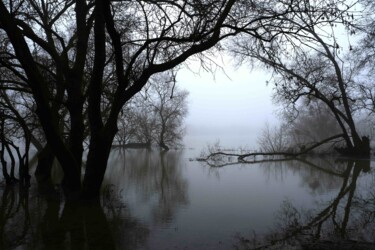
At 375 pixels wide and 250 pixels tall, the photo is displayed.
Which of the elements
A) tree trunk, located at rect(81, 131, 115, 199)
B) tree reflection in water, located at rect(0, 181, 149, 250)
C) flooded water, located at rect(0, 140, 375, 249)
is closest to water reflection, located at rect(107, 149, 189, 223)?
flooded water, located at rect(0, 140, 375, 249)

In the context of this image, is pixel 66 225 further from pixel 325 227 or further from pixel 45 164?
pixel 45 164

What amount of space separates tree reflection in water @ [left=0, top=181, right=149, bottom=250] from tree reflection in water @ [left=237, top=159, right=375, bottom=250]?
222cm

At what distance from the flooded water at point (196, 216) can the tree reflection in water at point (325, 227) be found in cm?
2

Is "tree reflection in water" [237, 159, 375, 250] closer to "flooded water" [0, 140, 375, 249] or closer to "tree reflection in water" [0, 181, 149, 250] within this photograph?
"flooded water" [0, 140, 375, 249]

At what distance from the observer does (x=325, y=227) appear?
710 cm

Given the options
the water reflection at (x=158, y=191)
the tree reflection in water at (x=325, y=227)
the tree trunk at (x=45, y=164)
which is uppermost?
the tree trunk at (x=45, y=164)

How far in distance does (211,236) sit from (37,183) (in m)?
9.37

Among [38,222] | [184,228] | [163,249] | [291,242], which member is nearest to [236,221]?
[184,228]

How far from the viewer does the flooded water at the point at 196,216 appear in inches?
248

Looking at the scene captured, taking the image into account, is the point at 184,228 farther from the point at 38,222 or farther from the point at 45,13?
the point at 45,13

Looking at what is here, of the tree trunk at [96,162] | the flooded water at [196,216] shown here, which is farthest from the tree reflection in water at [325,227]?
the tree trunk at [96,162]

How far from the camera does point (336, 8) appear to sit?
A: 800 cm

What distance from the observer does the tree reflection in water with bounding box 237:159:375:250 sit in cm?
579

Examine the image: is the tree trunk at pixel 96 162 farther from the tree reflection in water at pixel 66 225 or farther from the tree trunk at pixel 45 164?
the tree trunk at pixel 45 164
